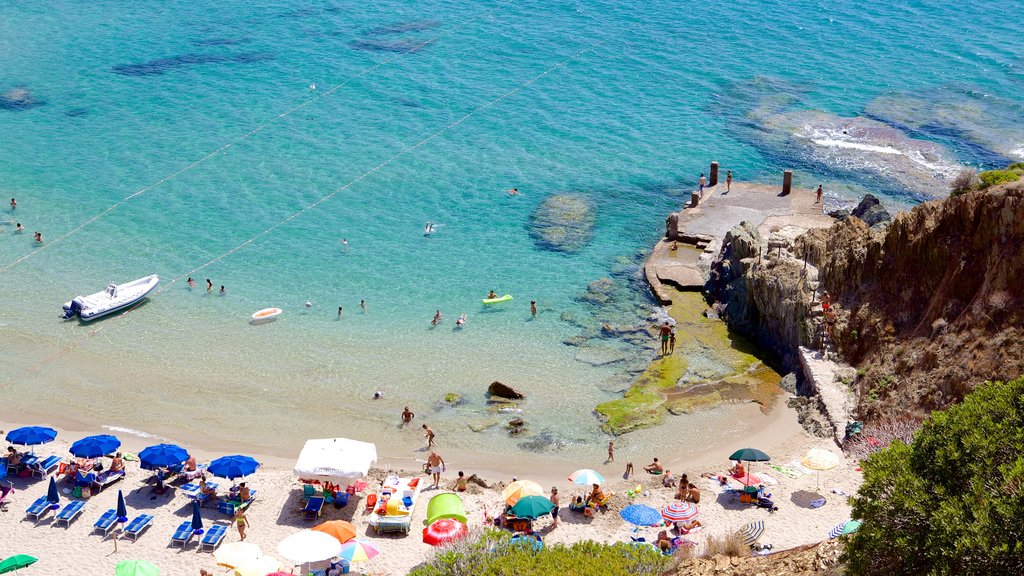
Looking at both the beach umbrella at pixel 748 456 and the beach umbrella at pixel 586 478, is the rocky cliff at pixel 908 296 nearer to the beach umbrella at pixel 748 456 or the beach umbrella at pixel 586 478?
the beach umbrella at pixel 748 456

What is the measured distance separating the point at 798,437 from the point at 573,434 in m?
7.09

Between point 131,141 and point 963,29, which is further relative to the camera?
point 963,29

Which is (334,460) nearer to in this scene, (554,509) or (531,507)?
(531,507)

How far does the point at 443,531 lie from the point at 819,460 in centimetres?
1065

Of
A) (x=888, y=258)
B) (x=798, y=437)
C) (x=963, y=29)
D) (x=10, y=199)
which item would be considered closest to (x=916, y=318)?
(x=888, y=258)

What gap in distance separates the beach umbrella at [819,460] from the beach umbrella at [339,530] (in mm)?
12647

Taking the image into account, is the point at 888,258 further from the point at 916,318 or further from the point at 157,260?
the point at 157,260

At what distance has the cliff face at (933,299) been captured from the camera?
1077 inches

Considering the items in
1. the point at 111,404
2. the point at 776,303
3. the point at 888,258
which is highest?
the point at 888,258

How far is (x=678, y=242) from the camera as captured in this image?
147 ft

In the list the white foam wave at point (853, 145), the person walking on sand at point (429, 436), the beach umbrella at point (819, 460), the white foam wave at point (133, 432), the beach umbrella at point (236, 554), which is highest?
the white foam wave at point (853, 145)

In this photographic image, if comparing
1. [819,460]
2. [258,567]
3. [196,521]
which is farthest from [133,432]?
[819,460]

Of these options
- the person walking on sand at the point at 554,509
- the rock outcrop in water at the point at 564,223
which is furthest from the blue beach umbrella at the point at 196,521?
the rock outcrop in water at the point at 564,223

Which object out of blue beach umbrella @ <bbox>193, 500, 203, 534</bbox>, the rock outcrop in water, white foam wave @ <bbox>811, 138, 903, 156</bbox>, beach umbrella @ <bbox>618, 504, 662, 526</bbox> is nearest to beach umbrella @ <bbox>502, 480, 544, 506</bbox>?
beach umbrella @ <bbox>618, 504, 662, 526</bbox>
